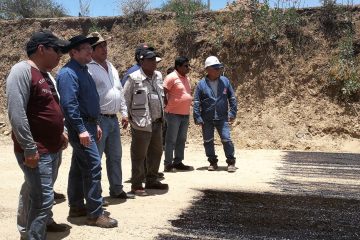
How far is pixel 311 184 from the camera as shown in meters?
6.90

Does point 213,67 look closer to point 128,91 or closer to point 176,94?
point 176,94

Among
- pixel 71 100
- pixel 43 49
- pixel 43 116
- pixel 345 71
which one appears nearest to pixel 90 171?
pixel 71 100

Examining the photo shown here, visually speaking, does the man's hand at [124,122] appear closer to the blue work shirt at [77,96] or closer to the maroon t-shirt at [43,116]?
the blue work shirt at [77,96]

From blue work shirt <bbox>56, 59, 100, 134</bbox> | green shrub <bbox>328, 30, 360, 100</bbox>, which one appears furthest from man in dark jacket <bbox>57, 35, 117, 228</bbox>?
green shrub <bbox>328, 30, 360, 100</bbox>

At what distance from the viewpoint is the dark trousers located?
606 centimetres

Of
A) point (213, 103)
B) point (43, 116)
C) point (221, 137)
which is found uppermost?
point (43, 116)

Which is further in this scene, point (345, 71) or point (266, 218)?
point (345, 71)

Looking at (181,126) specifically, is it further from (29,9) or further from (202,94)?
(29,9)

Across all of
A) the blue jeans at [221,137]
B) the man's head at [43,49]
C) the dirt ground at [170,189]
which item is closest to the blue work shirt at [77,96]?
the man's head at [43,49]

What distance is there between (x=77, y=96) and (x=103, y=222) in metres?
1.33

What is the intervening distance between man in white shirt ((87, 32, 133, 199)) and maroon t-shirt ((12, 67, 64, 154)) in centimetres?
132

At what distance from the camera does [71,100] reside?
457cm

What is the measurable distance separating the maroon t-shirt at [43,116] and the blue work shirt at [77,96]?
0.58 metres

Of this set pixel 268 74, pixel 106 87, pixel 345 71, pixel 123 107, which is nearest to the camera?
pixel 106 87
